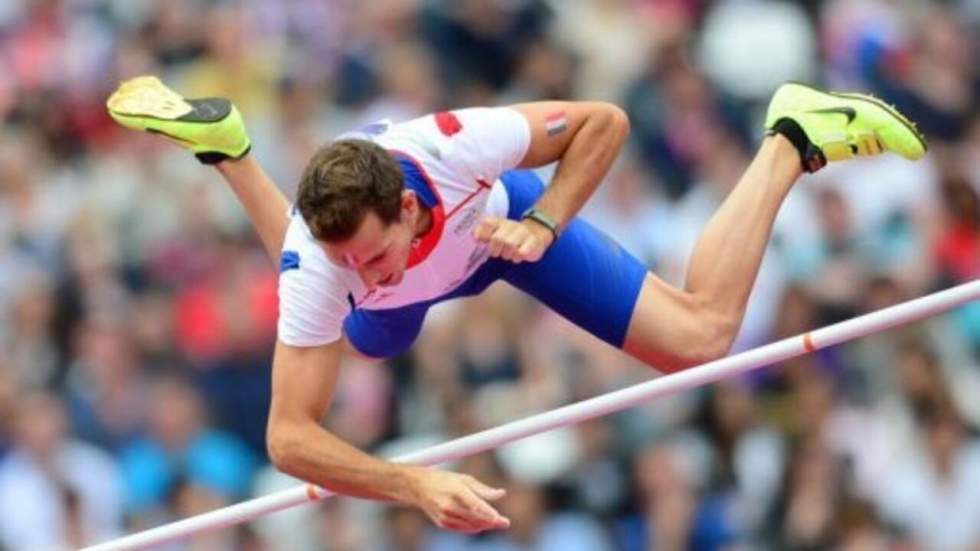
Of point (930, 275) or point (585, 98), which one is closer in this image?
point (930, 275)

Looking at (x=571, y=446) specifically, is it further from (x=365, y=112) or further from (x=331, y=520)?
(x=365, y=112)

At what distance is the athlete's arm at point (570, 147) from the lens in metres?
10.2

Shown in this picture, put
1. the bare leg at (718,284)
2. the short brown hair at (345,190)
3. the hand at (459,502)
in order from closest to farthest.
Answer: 1. the hand at (459,502)
2. the short brown hair at (345,190)
3. the bare leg at (718,284)

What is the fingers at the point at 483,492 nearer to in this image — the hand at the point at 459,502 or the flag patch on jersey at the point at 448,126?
the hand at the point at 459,502

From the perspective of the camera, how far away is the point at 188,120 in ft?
35.7

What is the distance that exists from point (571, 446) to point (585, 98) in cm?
258

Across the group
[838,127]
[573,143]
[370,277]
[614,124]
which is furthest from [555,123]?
[838,127]

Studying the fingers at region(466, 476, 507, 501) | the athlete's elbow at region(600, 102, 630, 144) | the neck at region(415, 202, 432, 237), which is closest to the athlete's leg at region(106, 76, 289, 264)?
the neck at region(415, 202, 432, 237)

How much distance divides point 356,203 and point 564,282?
4.44 feet

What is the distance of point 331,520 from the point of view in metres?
14.0

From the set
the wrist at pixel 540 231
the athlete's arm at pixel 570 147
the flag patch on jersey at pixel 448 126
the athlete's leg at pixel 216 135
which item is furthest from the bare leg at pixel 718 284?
the athlete's leg at pixel 216 135

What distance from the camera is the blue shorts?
1073cm

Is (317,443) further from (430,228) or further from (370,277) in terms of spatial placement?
(430,228)

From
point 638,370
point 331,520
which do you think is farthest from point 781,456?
point 331,520
